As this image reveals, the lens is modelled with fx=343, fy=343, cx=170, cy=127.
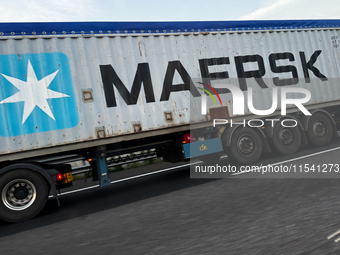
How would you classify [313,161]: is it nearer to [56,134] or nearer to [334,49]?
[334,49]

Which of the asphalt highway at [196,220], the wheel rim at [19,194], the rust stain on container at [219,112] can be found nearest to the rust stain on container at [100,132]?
the asphalt highway at [196,220]

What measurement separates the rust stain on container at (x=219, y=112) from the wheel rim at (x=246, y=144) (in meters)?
0.79

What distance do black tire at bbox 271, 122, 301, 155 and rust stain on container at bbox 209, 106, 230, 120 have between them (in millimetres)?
1733

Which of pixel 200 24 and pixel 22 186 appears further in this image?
pixel 200 24

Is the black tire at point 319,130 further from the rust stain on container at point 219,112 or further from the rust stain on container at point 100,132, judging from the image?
the rust stain on container at point 100,132

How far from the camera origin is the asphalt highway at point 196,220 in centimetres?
381

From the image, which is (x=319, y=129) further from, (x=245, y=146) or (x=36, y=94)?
(x=36, y=94)

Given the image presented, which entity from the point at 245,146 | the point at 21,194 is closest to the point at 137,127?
the point at 21,194

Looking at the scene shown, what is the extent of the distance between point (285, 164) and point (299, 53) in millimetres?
3864

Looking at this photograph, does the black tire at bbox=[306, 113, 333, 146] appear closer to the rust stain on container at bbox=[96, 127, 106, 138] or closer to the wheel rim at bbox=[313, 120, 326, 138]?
the wheel rim at bbox=[313, 120, 326, 138]

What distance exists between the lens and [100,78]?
24.9 feet

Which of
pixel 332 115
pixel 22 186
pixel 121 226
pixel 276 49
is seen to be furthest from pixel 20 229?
pixel 332 115

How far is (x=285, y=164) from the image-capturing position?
8.65 meters

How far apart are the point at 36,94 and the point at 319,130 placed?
8.48 m
